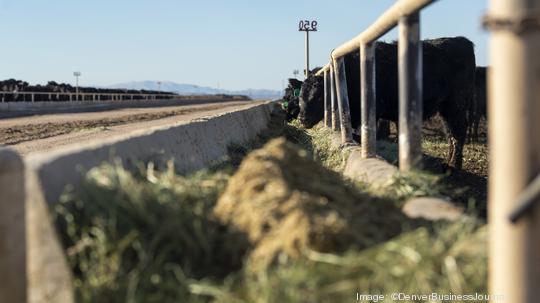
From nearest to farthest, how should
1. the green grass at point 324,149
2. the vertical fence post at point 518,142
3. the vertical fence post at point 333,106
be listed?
the vertical fence post at point 518,142 < the green grass at point 324,149 < the vertical fence post at point 333,106

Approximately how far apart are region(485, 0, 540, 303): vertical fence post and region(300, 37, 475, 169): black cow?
11.6 m

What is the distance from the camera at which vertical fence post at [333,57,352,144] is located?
951 cm

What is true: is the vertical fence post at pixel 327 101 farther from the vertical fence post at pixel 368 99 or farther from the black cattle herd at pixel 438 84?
the vertical fence post at pixel 368 99

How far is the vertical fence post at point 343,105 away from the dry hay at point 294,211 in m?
5.65

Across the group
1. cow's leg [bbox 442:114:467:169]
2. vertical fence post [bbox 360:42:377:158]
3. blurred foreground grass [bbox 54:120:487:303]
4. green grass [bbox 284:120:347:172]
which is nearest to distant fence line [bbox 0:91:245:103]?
green grass [bbox 284:120:347:172]

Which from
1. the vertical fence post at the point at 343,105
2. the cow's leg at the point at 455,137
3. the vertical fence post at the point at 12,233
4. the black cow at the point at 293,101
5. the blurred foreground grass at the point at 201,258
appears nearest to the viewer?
the blurred foreground grass at the point at 201,258

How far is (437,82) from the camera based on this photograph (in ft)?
47.5

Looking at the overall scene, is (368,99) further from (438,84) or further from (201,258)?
(438,84)

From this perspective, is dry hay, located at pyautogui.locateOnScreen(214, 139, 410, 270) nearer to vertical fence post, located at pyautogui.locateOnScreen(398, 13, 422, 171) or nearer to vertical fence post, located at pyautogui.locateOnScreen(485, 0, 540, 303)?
vertical fence post, located at pyautogui.locateOnScreen(485, 0, 540, 303)

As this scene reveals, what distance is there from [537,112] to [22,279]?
1992 mm

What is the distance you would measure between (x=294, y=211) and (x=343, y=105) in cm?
711

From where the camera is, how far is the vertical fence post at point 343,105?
31.2 feet

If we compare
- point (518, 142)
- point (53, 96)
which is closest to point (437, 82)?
point (518, 142)

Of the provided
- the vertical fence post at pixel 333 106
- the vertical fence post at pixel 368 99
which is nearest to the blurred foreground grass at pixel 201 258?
the vertical fence post at pixel 368 99
